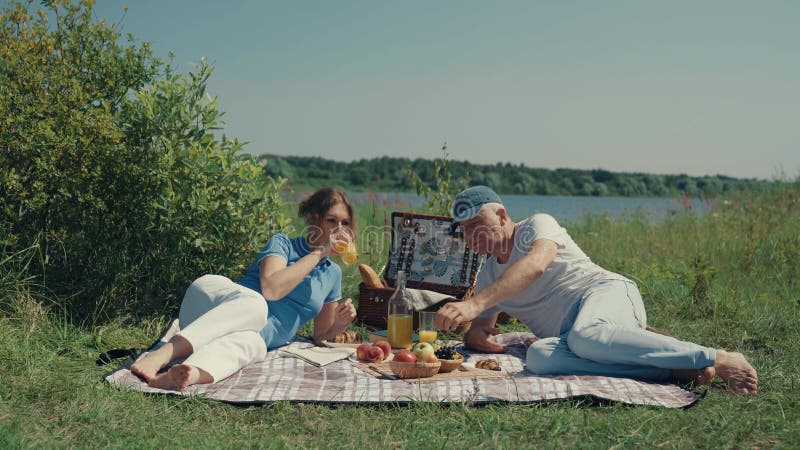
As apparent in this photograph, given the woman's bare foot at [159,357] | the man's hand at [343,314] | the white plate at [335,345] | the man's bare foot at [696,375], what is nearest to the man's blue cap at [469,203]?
the man's hand at [343,314]

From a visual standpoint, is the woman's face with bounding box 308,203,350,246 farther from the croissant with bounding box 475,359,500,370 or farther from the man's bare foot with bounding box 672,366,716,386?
the man's bare foot with bounding box 672,366,716,386

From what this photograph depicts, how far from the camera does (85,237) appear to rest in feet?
18.1

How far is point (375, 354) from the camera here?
4.31m

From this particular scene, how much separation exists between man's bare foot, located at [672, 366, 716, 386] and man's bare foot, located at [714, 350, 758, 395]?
59 millimetres

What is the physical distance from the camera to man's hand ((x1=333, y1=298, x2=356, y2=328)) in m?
4.84

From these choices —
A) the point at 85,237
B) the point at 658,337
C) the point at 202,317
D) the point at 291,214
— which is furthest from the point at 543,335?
the point at 291,214

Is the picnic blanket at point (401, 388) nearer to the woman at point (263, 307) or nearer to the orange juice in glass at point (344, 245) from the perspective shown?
the woman at point (263, 307)

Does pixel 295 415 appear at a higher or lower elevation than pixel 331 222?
lower

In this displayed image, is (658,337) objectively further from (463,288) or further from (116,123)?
(116,123)

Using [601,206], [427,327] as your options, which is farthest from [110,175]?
[601,206]

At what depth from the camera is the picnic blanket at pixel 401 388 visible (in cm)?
347

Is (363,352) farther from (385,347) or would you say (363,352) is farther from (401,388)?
(401,388)

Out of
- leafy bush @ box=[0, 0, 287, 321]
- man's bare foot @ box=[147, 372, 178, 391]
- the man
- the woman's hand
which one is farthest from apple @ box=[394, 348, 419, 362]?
leafy bush @ box=[0, 0, 287, 321]

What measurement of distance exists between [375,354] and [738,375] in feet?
6.62
